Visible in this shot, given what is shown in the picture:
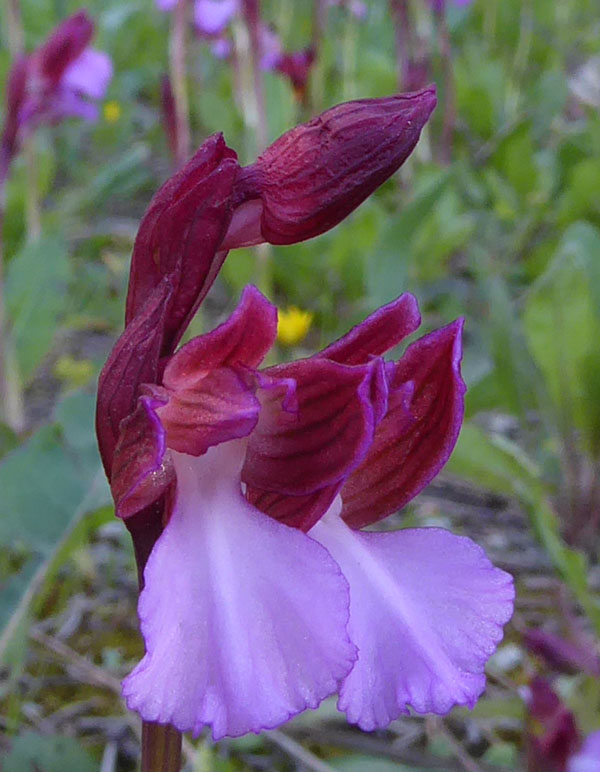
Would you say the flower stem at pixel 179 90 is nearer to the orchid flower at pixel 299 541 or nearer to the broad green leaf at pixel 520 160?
the broad green leaf at pixel 520 160

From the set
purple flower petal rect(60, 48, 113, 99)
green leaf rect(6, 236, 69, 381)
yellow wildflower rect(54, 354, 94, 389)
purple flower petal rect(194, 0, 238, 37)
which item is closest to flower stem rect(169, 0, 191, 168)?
purple flower petal rect(60, 48, 113, 99)

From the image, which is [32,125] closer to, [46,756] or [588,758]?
[46,756]

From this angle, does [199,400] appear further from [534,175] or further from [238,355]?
[534,175]

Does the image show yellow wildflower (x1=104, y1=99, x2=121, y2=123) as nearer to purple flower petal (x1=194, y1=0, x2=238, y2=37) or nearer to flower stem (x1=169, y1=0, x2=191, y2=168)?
purple flower petal (x1=194, y1=0, x2=238, y2=37)

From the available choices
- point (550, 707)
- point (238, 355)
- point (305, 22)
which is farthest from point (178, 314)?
point (305, 22)

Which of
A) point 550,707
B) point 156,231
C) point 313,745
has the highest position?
point 156,231

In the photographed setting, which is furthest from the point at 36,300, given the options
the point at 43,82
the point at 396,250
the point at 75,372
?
the point at 396,250

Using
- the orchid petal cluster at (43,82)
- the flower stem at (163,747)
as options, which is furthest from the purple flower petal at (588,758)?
the orchid petal cluster at (43,82)
